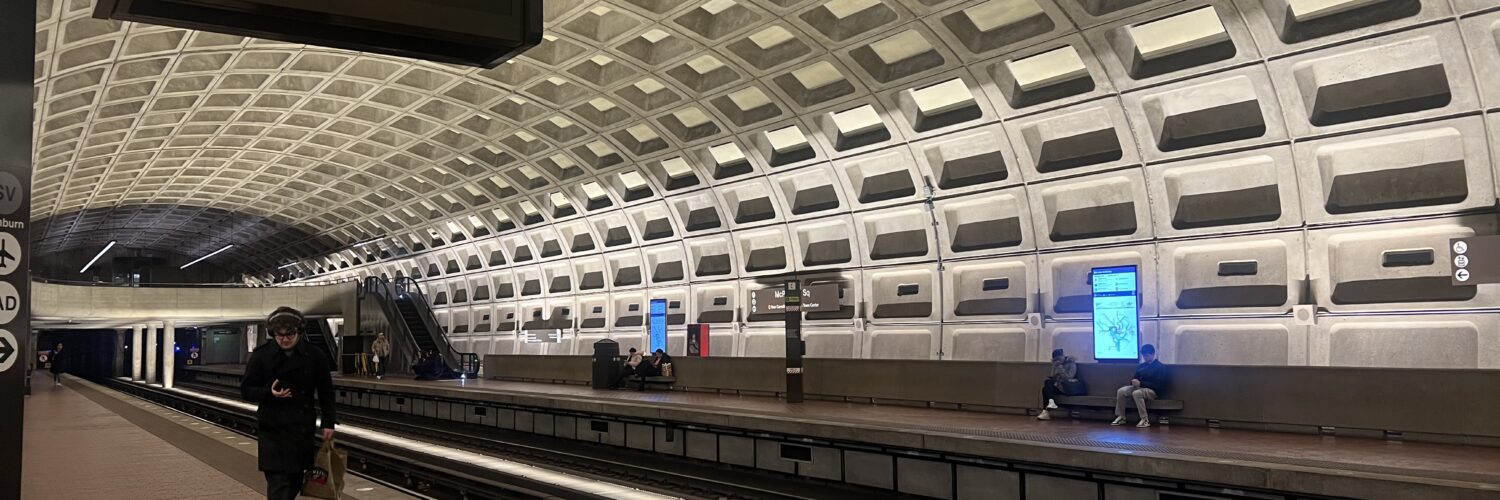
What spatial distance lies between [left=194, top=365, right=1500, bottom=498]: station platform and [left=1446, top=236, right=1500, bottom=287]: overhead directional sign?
A: 5.07 meters

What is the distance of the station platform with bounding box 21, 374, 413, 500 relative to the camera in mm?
8844

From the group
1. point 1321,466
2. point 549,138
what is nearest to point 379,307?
point 549,138

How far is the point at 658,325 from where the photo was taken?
105ft

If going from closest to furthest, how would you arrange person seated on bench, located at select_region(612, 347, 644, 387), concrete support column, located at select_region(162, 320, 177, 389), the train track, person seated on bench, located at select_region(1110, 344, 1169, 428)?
the train track
person seated on bench, located at select_region(1110, 344, 1169, 428)
person seated on bench, located at select_region(612, 347, 644, 387)
concrete support column, located at select_region(162, 320, 177, 389)

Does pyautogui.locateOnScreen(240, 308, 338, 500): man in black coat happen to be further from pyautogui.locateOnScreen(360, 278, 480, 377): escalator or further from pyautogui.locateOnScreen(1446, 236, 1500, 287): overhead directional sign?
pyautogui.locateOnScreen(360, 278, 480, 377): escalator

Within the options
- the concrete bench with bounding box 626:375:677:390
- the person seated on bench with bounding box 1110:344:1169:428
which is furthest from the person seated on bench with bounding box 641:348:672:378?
the person seated on bench with bounding box 1110:344:1169:428

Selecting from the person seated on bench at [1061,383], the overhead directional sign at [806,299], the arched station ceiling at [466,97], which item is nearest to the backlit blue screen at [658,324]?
the arched station ceiling at [466,97]

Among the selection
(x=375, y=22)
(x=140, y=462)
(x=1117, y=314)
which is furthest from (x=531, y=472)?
(x=375, y=22)

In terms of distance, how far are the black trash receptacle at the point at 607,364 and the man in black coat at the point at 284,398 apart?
1751cm

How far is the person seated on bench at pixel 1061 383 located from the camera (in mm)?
14398

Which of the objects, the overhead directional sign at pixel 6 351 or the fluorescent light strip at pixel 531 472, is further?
the fluorescent light strip at pixel 531 472

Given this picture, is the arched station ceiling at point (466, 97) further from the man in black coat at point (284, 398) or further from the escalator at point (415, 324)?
the man in black coat at point (284, 398)

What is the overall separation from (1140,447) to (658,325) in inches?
901

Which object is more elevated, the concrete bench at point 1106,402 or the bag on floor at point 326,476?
the bag on floor at point 326,476
